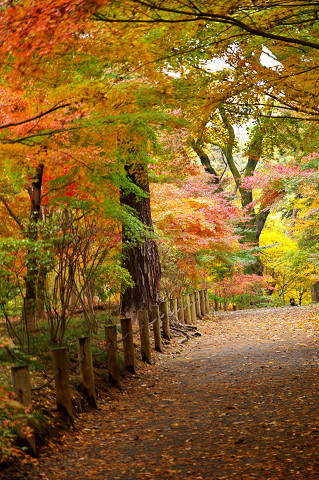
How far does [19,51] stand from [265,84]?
356 centimetres

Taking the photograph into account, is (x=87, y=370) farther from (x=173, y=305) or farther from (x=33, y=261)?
(x=173, y=305)

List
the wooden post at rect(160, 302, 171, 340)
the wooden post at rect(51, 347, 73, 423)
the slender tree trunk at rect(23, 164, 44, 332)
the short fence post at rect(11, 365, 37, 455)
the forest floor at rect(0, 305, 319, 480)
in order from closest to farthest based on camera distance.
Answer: the forest floor at rect(0, 305, 319, 480) < the short fence post at rect(11, 365, 37, 455) < the wooden post at rect(51, 347, 73, 423) < the slender tree trunk at rect(23, 164, 44, 332) < the wooden post at rect(160, 302, 171, 340)

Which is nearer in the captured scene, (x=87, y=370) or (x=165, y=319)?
(x=87, y=370)

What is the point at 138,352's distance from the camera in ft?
29.1

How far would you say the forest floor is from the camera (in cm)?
387

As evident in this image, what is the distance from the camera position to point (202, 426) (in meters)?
5.09

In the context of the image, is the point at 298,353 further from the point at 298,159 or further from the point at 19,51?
the point at 298,159

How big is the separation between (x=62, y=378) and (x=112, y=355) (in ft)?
5.62

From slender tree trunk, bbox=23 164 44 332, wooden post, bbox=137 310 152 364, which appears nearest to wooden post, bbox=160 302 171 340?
wooden post, bbox=137 310 152 364

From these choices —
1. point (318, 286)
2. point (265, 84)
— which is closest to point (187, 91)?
point (265, 84)

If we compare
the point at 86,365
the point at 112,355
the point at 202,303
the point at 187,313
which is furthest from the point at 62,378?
the point at 202,303

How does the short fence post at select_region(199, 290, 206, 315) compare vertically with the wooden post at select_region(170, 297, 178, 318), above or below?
below

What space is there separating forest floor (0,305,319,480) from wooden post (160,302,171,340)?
4.98 feet

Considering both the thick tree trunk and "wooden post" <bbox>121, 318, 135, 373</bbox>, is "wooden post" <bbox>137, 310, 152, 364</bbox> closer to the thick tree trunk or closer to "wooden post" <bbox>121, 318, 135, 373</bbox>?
"wooden post" <bbox>121, 318, 135, 373</bbox>
